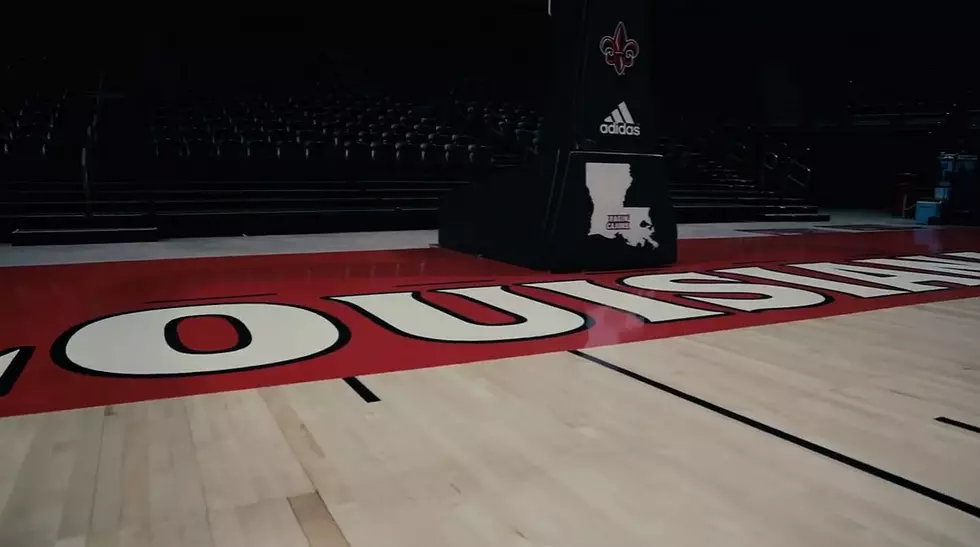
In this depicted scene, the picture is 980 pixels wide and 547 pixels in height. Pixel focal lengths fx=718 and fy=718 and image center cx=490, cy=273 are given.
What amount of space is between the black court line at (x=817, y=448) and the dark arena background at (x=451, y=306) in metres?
0.01

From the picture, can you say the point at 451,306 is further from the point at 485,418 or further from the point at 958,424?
the point at 958,424

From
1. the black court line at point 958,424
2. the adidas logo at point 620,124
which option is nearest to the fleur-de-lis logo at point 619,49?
the adidas logo at point 620,124

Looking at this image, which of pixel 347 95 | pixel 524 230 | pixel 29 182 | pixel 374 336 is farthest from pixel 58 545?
pixel 347 95

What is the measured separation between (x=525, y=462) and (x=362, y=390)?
2.45 feet

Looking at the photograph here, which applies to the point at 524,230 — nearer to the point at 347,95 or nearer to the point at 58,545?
the point at 58,545

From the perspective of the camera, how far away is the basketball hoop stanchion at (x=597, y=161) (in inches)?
187

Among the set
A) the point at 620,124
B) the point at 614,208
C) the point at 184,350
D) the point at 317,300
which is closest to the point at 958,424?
the point at 184,350

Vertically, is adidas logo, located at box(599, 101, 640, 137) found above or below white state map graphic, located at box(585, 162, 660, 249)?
above

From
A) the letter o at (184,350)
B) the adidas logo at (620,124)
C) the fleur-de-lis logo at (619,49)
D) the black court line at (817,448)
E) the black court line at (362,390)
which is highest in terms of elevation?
the fleur-de-lis logo at (619,49)

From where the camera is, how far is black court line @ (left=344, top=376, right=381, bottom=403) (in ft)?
7.24

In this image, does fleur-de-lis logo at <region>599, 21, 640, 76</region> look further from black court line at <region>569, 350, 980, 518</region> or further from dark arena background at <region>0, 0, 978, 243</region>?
black court line at <region>569, 350, 980, 518</region>

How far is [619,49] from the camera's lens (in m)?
4.86

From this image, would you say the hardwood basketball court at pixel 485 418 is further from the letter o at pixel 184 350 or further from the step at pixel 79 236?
the step at pixel 79 236

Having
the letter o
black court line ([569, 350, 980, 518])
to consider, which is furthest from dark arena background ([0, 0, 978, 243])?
black court line ([569, 350, 980, 518])
